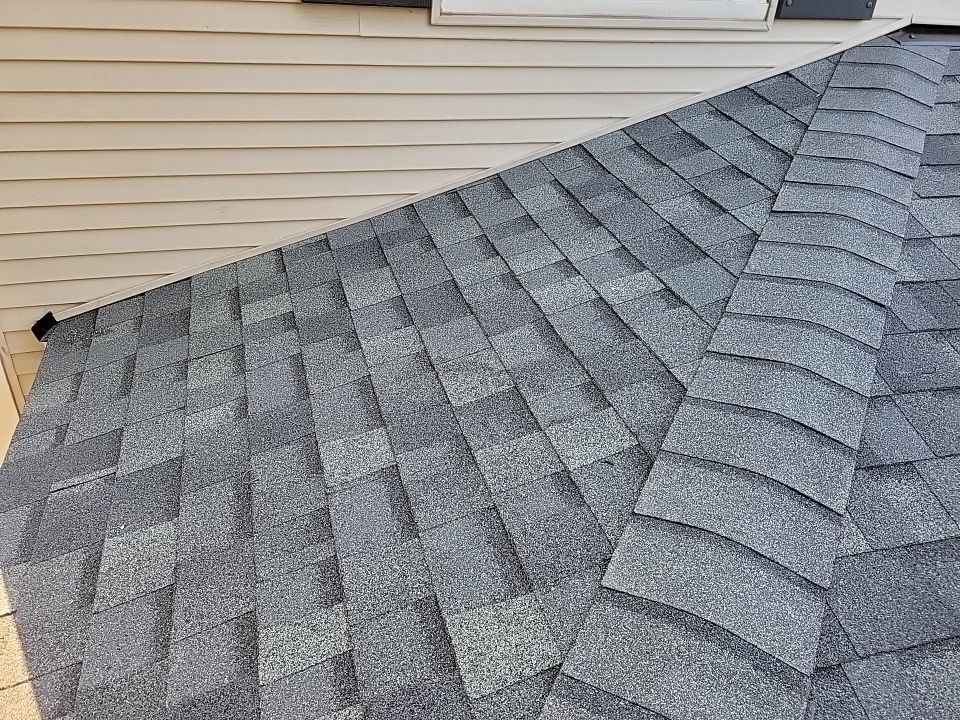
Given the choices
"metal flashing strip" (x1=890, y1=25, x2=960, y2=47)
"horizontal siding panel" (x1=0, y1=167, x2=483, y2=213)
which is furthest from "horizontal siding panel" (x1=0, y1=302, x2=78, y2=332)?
"metal flashing strip" (x1=890, y1=25, x2=960, y2=47)

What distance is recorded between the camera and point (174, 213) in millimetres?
3570

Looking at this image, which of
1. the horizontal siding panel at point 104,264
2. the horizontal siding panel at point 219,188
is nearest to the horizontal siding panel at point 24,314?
the horizontal siding panel at point 104,264

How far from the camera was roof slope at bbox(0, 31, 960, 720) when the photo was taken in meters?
1.69

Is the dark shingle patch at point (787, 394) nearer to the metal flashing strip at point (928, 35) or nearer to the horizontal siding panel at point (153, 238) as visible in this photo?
the horizontal siding panel at point (153, 238)

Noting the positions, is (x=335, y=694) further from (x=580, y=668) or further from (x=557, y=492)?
(x=557, y=492)

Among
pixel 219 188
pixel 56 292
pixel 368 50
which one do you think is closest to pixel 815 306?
pixel 368 50

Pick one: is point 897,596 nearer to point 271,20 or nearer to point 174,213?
point 271,20

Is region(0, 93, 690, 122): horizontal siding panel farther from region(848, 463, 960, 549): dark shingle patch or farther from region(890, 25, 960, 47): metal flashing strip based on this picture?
region(848, 463, 960, 549): dark shingle patch

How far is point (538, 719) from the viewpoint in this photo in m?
1.57

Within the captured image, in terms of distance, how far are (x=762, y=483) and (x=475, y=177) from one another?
2.30m

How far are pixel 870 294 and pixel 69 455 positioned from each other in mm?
2849

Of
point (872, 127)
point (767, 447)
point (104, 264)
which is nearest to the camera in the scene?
point (767, 447)

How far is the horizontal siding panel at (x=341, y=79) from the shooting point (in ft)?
10.2

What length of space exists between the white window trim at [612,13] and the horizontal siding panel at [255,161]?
578 mm
